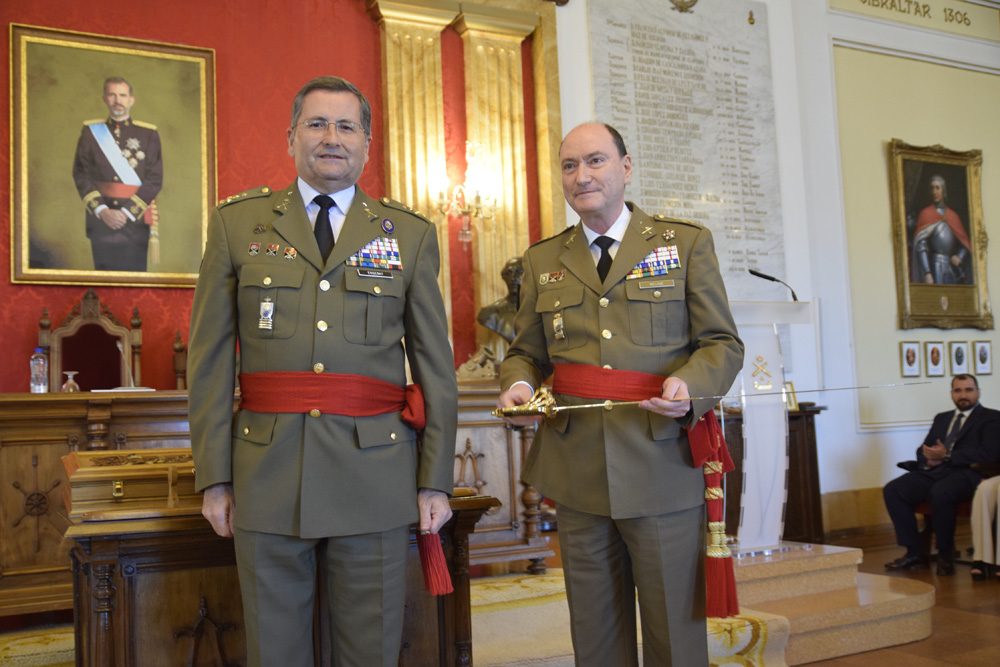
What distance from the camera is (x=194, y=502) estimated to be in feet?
7.47

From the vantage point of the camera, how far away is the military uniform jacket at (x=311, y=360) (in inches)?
70.2

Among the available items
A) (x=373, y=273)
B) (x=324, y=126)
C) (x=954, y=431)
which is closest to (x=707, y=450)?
(x=373, y=273)

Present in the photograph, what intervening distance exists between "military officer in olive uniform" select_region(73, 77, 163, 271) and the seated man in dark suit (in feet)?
16.7

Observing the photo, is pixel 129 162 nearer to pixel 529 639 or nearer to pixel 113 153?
pixel 113 153

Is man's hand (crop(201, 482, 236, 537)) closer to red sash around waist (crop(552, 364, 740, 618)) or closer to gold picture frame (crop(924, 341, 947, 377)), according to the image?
red sash around waist (crop(552, 364, 740, 618))

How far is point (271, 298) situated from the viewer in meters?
1.86

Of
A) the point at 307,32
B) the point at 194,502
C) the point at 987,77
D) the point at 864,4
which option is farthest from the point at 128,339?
the point at 987,77

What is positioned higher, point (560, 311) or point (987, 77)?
point (987, 77)

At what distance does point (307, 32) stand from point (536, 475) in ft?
13.7

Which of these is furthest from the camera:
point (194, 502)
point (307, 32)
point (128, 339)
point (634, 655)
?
point (307, 32)

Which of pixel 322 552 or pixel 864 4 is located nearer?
pixel 322 552

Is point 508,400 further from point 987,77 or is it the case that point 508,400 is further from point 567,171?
point 987,77

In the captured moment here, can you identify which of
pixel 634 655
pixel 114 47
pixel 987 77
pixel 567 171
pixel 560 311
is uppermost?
pixel 987 77

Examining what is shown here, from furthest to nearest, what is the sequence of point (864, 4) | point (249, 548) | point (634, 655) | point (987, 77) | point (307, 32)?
point (987, 77)
point (864, 4)
point (307, 32)
point (634, 655)
point (249, 548)
